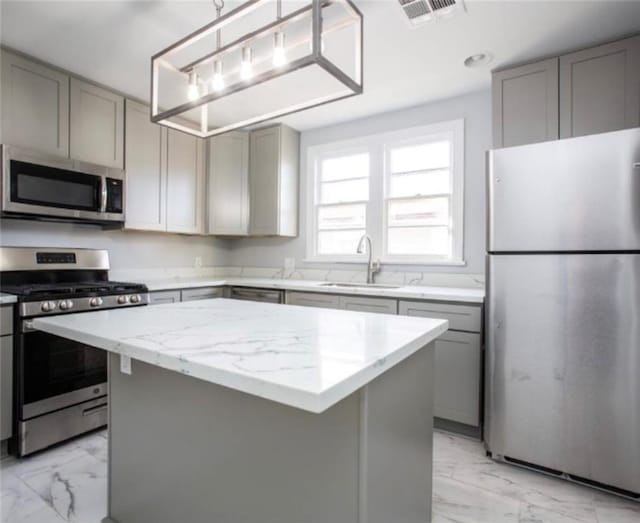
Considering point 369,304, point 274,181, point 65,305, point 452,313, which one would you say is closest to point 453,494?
point 452,313

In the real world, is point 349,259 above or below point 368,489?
above

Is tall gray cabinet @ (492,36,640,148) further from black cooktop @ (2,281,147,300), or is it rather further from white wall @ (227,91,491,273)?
black cooktop @ (2,281,147,300)

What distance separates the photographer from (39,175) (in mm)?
2438

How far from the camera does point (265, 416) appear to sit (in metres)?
1.13

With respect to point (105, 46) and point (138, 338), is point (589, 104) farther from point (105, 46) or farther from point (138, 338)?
point (105, 46)

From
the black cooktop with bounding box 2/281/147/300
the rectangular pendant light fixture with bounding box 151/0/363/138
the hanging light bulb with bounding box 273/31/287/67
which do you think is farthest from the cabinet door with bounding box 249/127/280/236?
the hanging light bulb with bounding box 273/31/287/67

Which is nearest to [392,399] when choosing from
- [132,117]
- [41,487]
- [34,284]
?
[41,487]

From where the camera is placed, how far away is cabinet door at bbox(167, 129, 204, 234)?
133 inches

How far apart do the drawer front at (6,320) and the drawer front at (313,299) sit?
1824 mm

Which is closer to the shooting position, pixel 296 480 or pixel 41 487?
pixel 296 480

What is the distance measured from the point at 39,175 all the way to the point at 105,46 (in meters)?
0.95

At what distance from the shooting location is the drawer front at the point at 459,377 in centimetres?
235

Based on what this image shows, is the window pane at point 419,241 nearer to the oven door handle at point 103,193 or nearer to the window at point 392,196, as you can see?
the window at point 392,196

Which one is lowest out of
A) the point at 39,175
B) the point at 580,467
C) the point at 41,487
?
the point at 41,487
